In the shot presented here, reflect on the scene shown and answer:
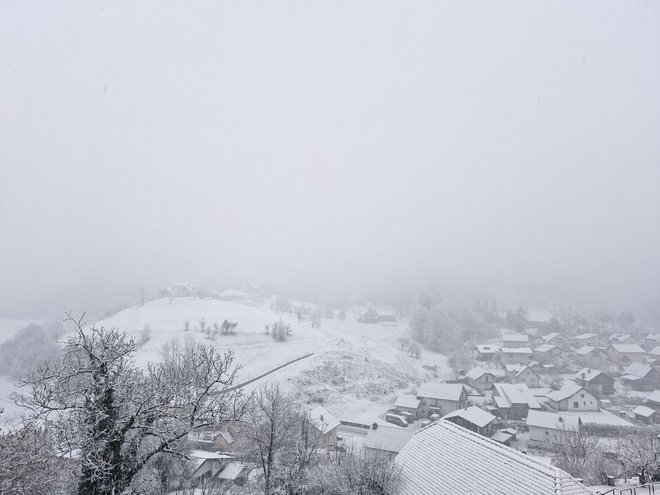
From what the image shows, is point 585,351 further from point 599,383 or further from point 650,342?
point 650,342

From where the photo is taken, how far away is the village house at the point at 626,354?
281 feet

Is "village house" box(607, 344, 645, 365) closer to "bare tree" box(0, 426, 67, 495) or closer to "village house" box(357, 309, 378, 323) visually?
"village house" box(357, 309, 378, 323)

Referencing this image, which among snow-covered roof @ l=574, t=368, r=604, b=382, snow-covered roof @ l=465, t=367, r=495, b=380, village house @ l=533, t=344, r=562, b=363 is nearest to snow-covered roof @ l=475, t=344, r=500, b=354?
village house @ l=533, t=344, r=562, b=363

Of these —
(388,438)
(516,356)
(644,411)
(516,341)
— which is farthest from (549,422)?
(516,341)

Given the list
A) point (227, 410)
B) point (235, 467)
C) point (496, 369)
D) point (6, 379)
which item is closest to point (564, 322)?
point (496, 369)

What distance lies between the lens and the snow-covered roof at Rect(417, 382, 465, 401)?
58.7m

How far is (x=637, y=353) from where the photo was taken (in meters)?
85.8

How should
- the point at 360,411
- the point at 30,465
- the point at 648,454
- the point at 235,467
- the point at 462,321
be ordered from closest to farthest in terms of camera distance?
the point at 30,465 < the point at 648,454 < the point at 235,467 < the point at 360,411 < the point at 462,321

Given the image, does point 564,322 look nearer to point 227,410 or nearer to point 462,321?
point 462,321

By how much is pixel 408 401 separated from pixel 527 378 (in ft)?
116

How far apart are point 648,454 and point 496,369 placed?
61.5 m

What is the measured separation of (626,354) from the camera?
86.4 m

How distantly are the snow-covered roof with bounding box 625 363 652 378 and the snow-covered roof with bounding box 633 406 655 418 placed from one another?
66.7 ft

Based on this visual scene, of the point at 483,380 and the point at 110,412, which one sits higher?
the point at 110,412
